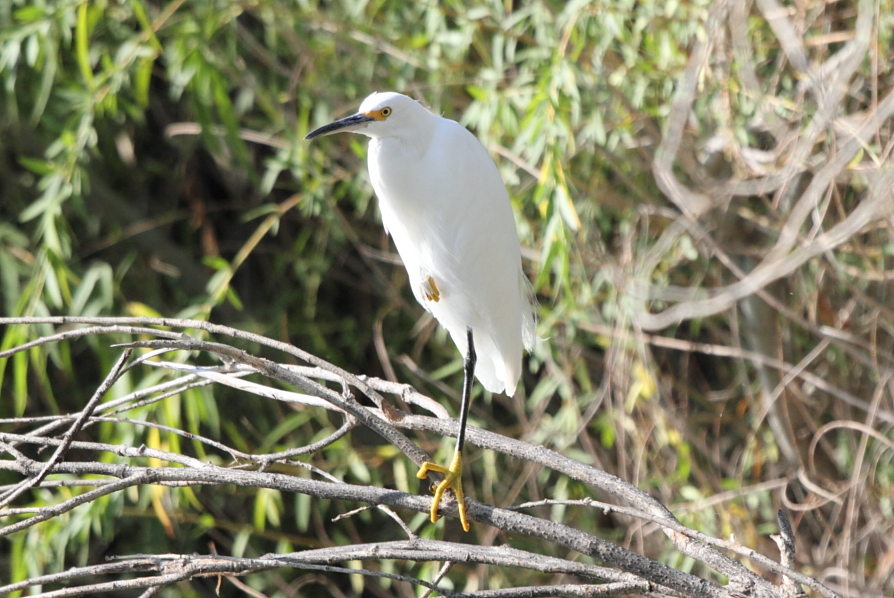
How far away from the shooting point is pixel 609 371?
85.3 inches

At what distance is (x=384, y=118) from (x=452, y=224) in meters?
0.23

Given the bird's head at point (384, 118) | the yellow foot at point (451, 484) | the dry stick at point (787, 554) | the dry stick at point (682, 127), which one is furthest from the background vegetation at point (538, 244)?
the dry stick at point (787, 554)

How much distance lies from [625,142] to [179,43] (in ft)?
3.78

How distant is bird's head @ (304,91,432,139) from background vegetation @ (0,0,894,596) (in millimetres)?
365

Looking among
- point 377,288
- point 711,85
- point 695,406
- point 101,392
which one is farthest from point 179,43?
point 695,406

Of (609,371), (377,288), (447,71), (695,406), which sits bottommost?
(695,406)

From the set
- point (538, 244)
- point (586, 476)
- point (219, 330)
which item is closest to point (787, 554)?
point (586, 476)

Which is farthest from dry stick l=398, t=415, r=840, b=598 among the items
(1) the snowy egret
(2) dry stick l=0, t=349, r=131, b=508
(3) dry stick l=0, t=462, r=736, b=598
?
(2) dry stick l=0, t=349, r=131, b=508

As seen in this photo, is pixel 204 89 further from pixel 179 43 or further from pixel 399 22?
pixel 399 22

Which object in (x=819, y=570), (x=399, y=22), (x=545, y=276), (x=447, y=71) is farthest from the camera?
(x=399, y=22)

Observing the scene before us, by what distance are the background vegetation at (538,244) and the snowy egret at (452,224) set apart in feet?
0.48

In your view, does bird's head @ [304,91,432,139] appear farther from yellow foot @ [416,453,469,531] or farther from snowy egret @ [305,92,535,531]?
yellow foot @ [416,453,469,531]

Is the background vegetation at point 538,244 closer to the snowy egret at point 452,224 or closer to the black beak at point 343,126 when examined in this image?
the snowy egret at point 452,224

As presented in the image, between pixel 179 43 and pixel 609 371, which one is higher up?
pixel 179 43
